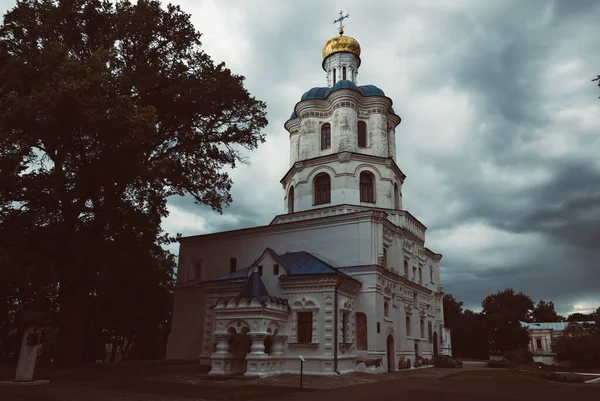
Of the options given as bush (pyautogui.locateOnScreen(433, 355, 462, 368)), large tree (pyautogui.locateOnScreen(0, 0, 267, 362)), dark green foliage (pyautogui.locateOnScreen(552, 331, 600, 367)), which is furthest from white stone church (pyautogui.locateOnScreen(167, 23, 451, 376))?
dark green foliage (pyautogui.locateOnScreen(552, 331, 600, 367))

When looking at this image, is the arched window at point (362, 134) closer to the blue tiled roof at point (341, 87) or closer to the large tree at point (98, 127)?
the blue tiled roof at point (341, 87)

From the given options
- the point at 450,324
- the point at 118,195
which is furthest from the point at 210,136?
the point at 450,324

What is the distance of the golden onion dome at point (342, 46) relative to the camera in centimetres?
3453

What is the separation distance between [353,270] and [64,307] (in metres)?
14.4

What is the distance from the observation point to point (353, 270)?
25344 mm

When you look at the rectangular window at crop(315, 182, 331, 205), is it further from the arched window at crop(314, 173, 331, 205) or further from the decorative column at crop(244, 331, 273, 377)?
the decorative column at crop(244, 331, 273, 377)

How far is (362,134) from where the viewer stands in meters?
32.0

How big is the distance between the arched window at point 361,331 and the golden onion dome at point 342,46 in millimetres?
20003

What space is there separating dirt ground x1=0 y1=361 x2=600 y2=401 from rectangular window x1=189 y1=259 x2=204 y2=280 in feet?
38.0

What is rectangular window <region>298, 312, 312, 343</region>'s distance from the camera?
2230 cm

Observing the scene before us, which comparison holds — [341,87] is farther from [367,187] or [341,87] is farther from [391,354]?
[391,354]

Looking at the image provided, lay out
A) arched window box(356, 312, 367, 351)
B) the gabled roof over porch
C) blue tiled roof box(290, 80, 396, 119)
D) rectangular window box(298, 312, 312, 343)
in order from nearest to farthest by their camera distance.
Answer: rectangular window box(298, 312, 312, 343) < the gabled roof over porch < arched window box(356, 312, 367, 351) < blue tiled roof box(290, 80, 396, 119)

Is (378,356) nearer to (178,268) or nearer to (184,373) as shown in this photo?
(184,373)

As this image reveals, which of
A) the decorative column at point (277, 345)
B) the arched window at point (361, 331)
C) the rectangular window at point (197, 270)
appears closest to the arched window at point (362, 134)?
the arched window at point (361, 331)
